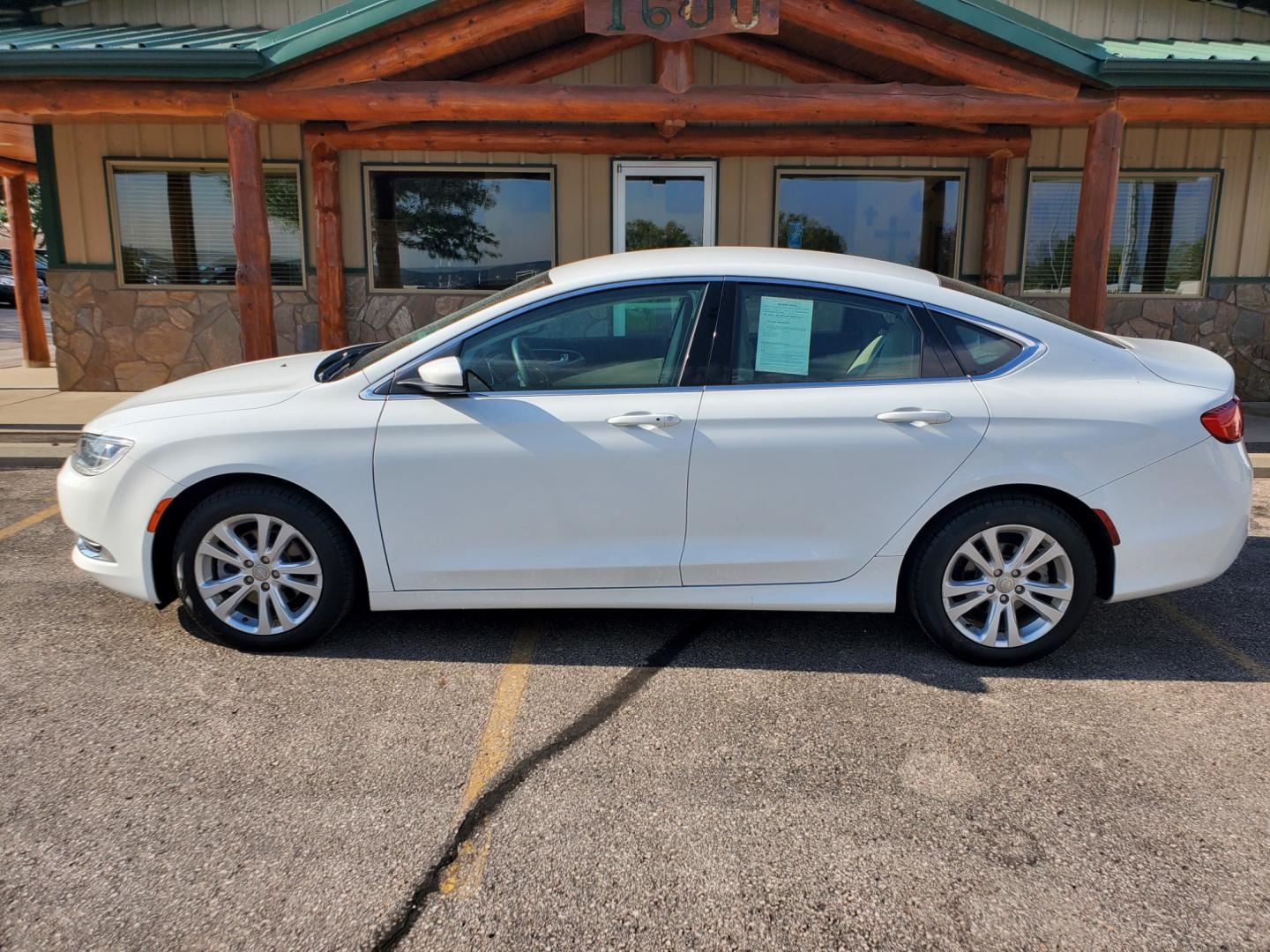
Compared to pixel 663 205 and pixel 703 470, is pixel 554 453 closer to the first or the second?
pixel 703 470

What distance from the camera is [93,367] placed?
10.1m

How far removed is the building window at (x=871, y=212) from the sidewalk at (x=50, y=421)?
11.3ft

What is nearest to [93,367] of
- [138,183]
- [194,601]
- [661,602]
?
[138,183]

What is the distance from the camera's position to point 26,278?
12.7m

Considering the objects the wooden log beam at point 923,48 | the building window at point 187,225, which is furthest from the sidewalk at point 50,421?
the wooden log beam at point 923,48

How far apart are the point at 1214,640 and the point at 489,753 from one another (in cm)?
322

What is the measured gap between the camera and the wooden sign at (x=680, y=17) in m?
6.73

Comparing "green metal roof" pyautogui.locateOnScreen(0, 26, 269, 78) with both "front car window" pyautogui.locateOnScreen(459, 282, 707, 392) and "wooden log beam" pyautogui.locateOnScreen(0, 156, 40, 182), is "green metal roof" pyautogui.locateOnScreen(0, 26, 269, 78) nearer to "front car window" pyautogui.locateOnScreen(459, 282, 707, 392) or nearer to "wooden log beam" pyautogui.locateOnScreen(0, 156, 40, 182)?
"front car window" pyautogui.locateOnScreen(459, 282, 707, 392)

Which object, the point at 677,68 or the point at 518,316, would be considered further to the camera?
the point at 677,68

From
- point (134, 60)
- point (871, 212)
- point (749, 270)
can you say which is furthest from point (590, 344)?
point (871, 212)

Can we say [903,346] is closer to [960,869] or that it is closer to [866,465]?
[866,465]

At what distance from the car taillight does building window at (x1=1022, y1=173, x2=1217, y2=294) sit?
6875 mm

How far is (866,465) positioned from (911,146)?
6.70m

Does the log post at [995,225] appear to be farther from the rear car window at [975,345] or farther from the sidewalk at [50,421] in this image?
the rear car window at [975,345]
